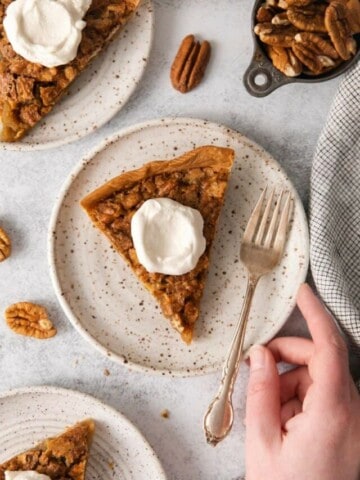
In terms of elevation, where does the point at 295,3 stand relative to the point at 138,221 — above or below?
above

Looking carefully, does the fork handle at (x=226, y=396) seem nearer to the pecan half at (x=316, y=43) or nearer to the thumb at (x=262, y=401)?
the thumb at (x=262, y=401)

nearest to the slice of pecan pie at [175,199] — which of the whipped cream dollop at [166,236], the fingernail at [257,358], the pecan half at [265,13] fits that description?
the whipped cream dollop at [166,236]

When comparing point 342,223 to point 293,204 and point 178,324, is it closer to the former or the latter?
point 293,204

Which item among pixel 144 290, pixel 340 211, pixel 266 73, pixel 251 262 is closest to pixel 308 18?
pixel 266 73

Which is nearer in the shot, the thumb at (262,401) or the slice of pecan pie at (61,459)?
the thumb at (262,401)

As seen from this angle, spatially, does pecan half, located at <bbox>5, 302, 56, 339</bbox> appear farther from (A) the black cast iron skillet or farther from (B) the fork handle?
(A) the black cast iron skillet

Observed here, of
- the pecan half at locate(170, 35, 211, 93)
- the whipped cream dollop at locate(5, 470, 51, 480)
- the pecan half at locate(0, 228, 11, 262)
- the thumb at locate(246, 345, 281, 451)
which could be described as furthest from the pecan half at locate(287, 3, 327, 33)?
the whipped cream dollop at locate(5, 470, 51, 480)

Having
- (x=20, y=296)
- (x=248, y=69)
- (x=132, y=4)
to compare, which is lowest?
(x=20, y=296)

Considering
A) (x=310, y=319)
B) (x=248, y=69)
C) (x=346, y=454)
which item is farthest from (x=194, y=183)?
(x=346, y=454)
